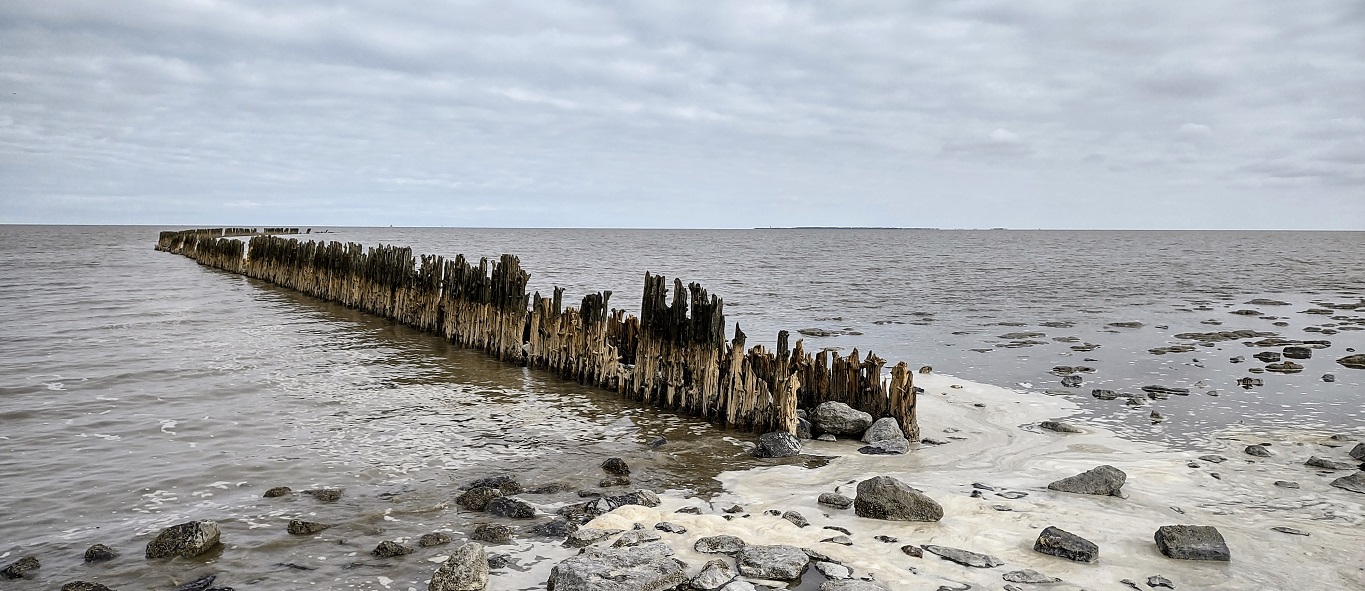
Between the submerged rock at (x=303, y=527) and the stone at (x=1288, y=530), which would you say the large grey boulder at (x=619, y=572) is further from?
the stone at (x=1288, y=530)

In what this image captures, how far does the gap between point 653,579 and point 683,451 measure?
396 centimetres

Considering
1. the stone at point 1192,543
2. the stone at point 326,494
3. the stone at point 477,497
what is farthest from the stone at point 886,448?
the stone at point 326,494

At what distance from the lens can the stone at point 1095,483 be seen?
25.2ft

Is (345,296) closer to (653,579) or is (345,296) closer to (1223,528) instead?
(653,579)

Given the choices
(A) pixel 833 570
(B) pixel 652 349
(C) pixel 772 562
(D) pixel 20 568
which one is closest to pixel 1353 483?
(A) pixel 833 570

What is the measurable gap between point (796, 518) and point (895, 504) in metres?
0.88

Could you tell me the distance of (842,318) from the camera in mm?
24766

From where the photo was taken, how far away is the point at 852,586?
5453mm

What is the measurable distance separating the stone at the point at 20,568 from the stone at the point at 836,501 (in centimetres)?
625

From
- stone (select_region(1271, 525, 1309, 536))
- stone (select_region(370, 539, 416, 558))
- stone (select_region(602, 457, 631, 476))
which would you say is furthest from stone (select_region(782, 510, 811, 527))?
stone (select_region(1271, 525, 1309, 536))

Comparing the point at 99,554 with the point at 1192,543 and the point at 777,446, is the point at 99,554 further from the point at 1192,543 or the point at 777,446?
the point at 1192,543

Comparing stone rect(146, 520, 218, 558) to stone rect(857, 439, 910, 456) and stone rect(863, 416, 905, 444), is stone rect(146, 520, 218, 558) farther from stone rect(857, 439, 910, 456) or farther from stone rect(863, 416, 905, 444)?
stone rect(863, 416, 905, 444)

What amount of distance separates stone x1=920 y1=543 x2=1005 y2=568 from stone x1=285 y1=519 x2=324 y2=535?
16.3 ft

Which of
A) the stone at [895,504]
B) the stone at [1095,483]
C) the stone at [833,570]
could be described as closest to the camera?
the stone at [833,570]
